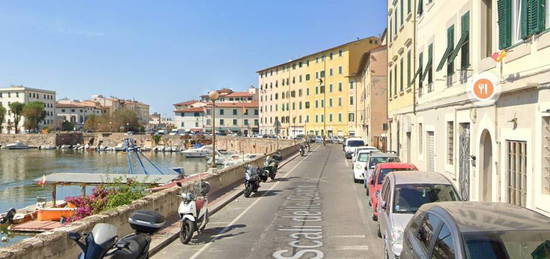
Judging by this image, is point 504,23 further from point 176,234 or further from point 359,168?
point 359,168

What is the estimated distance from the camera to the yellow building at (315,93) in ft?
295

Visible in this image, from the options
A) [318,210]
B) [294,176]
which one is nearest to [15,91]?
[294,176]

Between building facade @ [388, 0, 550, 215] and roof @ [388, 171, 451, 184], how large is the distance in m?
1.75

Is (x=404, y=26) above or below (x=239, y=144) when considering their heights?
above

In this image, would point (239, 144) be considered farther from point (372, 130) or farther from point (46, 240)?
point (46, 240)

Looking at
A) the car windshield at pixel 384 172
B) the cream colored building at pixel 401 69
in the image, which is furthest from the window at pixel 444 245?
the cream colored building at pixel 401 69

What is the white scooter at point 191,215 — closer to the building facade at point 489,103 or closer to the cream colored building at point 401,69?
the building facade at point 489,103

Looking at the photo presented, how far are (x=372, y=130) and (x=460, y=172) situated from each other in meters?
33.9

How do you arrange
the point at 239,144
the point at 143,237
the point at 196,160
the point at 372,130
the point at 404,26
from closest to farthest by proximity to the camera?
the point at 143,237
the point at 404,26
the point at 372,130
the point at 196,160
the point at 239,144

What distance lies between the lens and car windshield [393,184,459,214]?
8906mm

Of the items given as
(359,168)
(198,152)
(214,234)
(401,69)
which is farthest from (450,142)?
(198,152)

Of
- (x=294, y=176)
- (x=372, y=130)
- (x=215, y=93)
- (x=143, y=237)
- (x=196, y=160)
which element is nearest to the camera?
(x=143, y=237)

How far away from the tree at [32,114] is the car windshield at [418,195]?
14752 cm

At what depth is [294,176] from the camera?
90.2 ft
